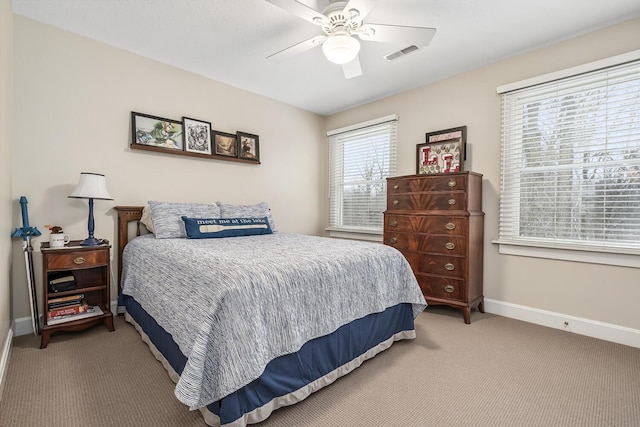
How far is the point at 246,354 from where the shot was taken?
49.8 inches

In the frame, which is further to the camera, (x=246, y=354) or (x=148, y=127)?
(x=148, y=127)

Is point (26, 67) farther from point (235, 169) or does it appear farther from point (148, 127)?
point (235, 169)

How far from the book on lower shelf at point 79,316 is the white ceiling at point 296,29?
2.39m

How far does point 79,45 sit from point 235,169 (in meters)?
1.80

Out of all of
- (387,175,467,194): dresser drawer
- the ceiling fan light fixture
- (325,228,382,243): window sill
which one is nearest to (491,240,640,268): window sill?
(387,175,467,194): dresser drawer

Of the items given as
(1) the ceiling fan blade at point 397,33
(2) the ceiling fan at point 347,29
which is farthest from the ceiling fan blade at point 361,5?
(1) the ceiling fan blade at point 397,33

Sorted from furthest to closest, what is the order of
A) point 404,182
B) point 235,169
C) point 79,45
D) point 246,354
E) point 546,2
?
1. point 235,169
2. point 404,182
3. point 79,45
4. point 546,2
5. point 246,354

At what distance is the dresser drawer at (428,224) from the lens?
2.75 m

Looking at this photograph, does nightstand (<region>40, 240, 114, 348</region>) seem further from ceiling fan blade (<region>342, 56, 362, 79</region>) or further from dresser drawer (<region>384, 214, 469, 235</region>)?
dresser drawer (<region>384, 214, 469, 235</region>)

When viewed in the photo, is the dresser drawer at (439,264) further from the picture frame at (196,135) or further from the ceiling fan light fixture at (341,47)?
the picture frame at (196,135)

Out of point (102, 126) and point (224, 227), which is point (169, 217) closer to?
point (224, 227)

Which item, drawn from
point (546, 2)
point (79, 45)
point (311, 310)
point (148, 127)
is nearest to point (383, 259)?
point (311, 310)

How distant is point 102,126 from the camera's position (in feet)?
9.02

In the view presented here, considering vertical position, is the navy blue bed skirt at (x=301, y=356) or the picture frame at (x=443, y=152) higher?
the picture frame at (x=443, y=152)
